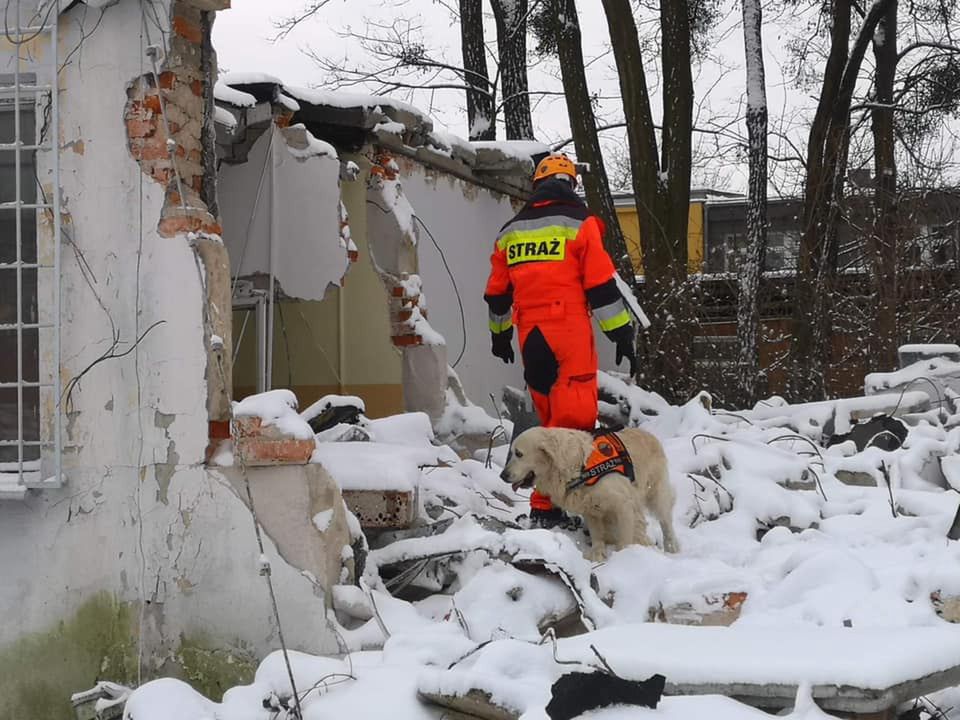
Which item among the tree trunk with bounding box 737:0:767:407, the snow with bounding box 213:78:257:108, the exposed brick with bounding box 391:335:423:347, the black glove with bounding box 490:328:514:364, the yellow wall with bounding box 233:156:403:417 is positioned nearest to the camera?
the black glove with bounding box 490:328:514:364

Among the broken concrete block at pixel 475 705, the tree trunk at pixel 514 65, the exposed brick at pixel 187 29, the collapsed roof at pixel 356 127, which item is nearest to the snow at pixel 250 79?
the collapsed roof at pixel 356 127

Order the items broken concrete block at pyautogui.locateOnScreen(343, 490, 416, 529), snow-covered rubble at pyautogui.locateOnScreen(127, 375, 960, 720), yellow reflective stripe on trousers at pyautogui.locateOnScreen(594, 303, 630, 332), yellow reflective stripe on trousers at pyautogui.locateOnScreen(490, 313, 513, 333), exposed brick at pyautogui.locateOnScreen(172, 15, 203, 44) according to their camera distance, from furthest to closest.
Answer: yellow reflective stripe on trousers at pyautogui.locateOnScreen(490, 313, 513, 333) → yellow reflective stripe on trousers at pyautogui.locateOnScreen(594, 303, 630, 332) → broken concrete block at pyautogui.locateOnScreen(343, 490, 416, 529) → exposed brick at pyautogui.locateOnScreen(172, 15, 203, 44) → snow-covered rubble at pyautogui.locateOnScreen(127, 375, 960, 720)

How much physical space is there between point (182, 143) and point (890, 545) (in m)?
3.87

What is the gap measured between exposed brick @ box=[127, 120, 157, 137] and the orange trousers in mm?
2263

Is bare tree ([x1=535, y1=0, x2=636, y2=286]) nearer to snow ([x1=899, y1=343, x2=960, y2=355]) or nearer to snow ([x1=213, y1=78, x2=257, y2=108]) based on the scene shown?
snow ([x1=899, y1=343, x2=960, y2=355])

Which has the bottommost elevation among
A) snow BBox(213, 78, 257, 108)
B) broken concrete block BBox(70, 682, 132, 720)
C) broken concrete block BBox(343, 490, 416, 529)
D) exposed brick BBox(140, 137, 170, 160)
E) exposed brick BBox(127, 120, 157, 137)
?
broken concrete block BBox(70, 682, 132, 720)

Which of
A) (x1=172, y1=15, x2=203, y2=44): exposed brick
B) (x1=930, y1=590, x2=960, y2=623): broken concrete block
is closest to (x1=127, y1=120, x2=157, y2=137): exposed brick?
(x1=172, y1=15, x2=203, y2=44): exposed brick

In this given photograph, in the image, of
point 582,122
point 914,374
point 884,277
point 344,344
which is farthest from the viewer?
point 582,122

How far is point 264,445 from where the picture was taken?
15.1 feet

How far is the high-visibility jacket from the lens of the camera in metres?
6.00

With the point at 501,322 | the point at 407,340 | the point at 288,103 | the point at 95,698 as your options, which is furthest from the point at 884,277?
the point at 95,698

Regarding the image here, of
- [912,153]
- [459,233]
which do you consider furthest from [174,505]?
[912,153]

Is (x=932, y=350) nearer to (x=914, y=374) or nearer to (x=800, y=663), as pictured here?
(x=914, y=374)

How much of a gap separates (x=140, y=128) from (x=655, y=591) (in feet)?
9.58
